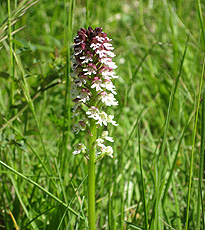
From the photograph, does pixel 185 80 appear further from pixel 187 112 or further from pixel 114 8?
pixel 114 8

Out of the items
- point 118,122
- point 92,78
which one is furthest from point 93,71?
point 118,122

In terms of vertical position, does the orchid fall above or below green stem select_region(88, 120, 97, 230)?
above

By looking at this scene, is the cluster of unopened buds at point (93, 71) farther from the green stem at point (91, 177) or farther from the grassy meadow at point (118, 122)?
the grassy meadow at point (118, 122)

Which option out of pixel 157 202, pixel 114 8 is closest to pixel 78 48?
pixel 157 202

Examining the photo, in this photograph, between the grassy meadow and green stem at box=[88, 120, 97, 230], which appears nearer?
green stem at box=[88, 120, 97, 230]

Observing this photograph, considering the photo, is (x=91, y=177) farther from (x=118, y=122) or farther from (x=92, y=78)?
(x=118, y=122)

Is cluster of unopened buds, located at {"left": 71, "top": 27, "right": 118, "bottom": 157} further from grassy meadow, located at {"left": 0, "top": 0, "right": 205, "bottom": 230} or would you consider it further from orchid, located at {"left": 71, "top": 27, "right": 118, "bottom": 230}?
grassy meadow, located at {"left": 0, "top": 0, "right": 205, "bottom": 230}

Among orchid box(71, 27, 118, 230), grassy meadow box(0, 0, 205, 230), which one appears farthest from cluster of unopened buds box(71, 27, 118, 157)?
grassy meadow box(0, 0, 205, 230)

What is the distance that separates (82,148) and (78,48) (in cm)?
64

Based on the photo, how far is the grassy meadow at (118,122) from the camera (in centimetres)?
219

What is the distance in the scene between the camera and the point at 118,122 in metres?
3.89

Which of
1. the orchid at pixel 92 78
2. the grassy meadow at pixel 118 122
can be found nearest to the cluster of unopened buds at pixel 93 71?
the orchid at pixel 92 78

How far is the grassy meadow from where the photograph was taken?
2189mm

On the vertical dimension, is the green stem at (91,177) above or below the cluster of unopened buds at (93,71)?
below
